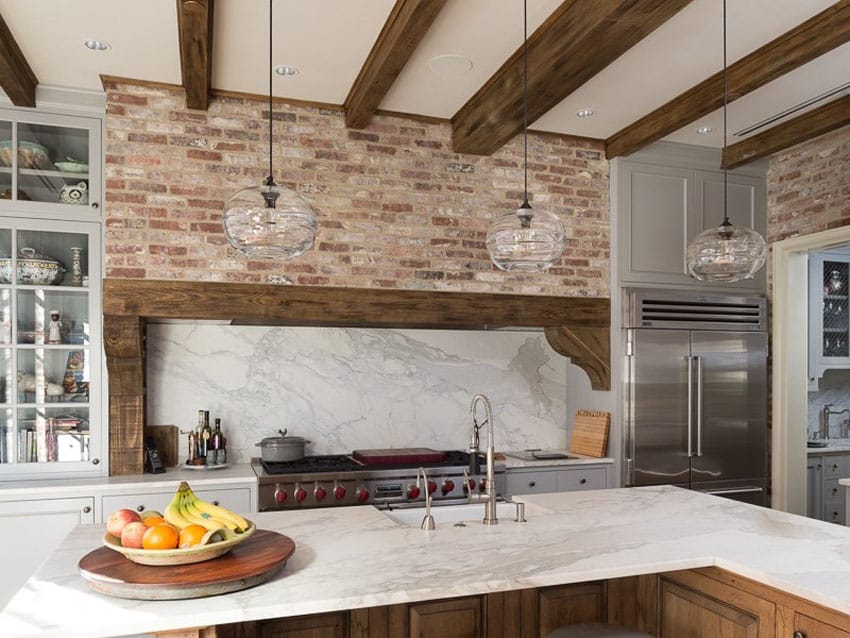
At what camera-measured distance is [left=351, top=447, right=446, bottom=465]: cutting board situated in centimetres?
405

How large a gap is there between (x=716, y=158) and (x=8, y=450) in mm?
4672

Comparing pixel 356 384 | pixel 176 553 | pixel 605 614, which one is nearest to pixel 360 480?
pixel 356 384

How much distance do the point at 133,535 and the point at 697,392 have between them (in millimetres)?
3641

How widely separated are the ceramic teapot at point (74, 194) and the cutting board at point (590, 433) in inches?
130

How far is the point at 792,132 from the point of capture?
4.20 m

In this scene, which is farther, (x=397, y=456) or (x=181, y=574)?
(x=397, y=456)

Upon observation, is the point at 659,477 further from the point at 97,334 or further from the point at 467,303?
Result: the point at 97,334

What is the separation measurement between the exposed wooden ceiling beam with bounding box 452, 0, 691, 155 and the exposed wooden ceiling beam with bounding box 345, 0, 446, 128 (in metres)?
0.54

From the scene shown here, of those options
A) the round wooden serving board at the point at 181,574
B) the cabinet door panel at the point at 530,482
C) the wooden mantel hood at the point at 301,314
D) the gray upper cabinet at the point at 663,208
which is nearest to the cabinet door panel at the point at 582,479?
the cabinet door panel at the point at 530,482

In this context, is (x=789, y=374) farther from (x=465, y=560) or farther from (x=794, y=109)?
(x=465, y=560)

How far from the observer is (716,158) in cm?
476

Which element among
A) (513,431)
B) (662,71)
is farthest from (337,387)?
(662,71)

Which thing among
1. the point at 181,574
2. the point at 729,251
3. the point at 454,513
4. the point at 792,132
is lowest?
the point at 454,513

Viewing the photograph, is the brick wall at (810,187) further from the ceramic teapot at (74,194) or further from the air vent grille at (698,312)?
the ceramic teapot at (74,194)
